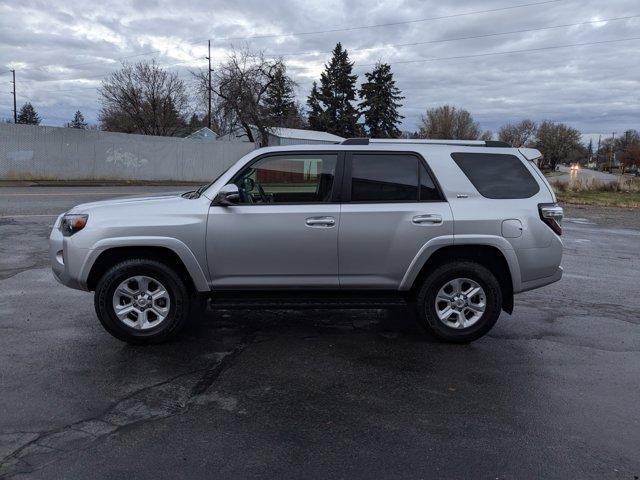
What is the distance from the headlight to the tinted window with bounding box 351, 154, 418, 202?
2482 mm

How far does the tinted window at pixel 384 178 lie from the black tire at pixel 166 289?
1827 millimetres

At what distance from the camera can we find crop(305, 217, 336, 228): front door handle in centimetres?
502

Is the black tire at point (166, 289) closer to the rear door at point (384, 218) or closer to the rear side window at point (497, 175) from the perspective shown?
the rear door at point (384, 218)

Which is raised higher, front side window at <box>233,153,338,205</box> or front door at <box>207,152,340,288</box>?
front side window at <box>233,153,338,205</box>

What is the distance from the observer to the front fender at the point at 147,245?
193 inches

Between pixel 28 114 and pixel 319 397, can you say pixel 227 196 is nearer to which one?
pixel 319 397

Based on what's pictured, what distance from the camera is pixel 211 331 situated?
556 cm

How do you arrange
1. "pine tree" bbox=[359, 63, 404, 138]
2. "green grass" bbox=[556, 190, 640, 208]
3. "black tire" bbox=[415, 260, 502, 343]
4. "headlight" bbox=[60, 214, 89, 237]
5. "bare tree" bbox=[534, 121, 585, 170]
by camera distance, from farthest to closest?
"bare tree" bbox=[534, 121, 585, 170], "pine tree" bbox=[359, 63, 404, 138], "green grass" bbox=[556, 190, 640, 208], "black tire" bbox=[415, 260, 502, 343], "headlight" bbox=[60, 214, 89, 237]

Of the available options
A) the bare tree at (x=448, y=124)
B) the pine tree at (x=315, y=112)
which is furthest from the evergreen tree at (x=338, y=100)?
the bare tree at (x=448, y=124)

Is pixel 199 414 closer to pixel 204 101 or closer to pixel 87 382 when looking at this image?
pixel 87 382

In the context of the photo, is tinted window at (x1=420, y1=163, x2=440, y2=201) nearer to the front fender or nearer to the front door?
the front door

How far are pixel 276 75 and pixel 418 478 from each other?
140ft

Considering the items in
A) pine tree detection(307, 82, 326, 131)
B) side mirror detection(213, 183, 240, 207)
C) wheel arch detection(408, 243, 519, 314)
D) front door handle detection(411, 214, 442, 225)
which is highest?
pine tree detection(307, 82, 326, 131)

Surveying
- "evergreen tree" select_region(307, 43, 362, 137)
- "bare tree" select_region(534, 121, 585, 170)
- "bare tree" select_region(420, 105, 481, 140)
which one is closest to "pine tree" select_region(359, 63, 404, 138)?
"evergreen tree" select_region(307, 43, 362, 137)
